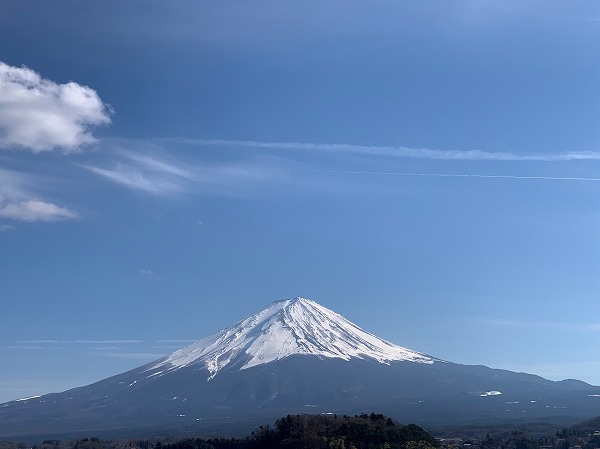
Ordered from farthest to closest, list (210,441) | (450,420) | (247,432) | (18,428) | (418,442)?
1. (18,428)
2. (450,420)
3. (247,432)
4. (210,441)
5. (418,442)

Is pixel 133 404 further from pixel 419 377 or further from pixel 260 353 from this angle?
pixel 419 377

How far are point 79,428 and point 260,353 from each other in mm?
52757

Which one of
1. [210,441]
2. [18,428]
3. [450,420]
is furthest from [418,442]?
[18,428]

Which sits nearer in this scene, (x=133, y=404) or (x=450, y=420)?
(x=450, y=420)

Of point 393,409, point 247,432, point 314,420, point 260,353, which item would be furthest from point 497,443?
point 260,353

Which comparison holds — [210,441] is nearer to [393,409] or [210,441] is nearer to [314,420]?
[314,420]

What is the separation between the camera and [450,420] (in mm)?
130750

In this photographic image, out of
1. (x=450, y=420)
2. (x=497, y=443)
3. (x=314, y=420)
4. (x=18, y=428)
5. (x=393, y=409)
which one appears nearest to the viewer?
(x=314, y=420)

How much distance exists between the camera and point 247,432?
117 metres

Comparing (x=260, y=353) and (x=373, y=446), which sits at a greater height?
(x=260, y=353)

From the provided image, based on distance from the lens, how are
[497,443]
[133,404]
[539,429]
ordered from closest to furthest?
1. [497,443]
2. [539,429]
3. [133,404]

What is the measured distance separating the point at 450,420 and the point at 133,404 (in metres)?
69.9

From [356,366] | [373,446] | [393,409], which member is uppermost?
[356,366]

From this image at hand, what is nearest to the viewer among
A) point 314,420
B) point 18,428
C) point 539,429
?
point 314,420
